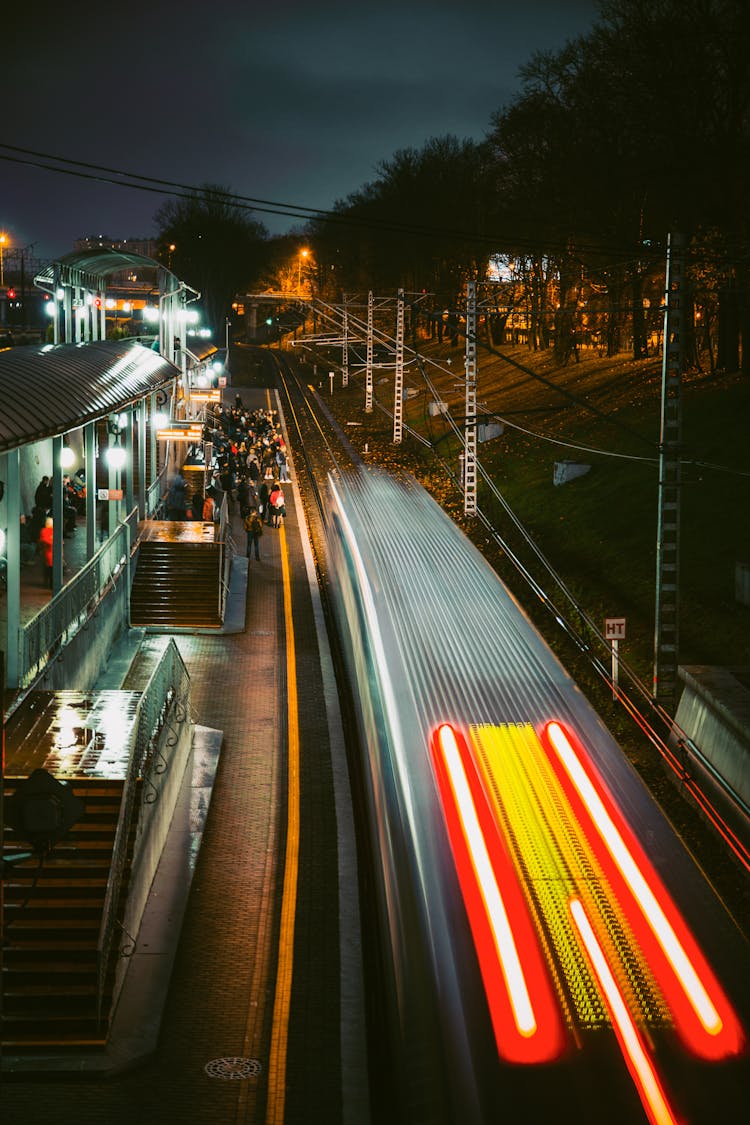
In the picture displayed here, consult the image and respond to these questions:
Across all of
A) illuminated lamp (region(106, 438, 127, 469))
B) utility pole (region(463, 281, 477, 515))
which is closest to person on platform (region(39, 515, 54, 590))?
illuminated lamp (region(106, 438, 127, 469))

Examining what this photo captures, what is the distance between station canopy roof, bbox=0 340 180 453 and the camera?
47.2ft

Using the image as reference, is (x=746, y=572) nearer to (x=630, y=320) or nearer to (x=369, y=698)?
(x=369, y=698)

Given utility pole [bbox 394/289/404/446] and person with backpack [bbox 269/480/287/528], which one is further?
utility pole [bbox 394/289/404/446]

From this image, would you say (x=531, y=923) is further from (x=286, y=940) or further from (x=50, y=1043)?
(x=50, y=1043)

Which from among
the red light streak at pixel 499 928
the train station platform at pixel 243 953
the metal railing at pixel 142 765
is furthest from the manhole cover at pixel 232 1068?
the red light streak at pixel 499 928

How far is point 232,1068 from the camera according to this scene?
10.1m

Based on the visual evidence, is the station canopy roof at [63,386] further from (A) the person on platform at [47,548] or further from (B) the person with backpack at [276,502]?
(B) the person with backpack at [276,502]

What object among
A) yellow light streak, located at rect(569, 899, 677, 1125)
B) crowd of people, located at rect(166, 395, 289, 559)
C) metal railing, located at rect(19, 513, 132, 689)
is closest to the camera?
yellow light streak, located at rect(569, 899, 677, 1125)

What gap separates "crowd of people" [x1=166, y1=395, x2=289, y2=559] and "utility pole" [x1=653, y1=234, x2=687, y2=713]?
50.4 ft

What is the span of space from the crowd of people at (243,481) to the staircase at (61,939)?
19.6 meters

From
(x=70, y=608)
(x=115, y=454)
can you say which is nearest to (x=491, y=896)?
(x=70, y=608)

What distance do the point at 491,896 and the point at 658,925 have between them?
1.26 m

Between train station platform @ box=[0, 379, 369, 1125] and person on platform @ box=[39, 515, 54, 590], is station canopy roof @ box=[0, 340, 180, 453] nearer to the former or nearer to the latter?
person on platform @ box=[39, 515, 54, 590]

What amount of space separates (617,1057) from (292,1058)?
154 inches
